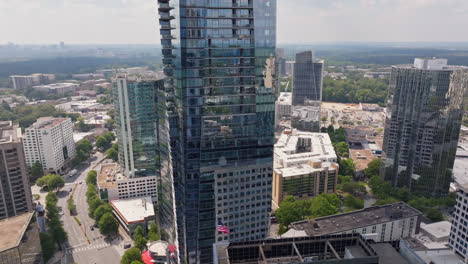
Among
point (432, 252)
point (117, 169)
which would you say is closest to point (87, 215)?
point (117, 169)

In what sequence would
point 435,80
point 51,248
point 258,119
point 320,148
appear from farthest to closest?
1. point 320,148
2. point 435,80
3. point 51,248
4. point 258,119

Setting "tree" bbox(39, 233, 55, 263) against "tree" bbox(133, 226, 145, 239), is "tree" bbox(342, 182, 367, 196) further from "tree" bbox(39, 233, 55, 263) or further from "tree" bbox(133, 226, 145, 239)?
"tree" bbox(39, 233, 55, 263)

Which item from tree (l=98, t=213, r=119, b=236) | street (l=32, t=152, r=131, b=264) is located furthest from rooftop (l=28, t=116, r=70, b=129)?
tree (l=98, t=213, r=119, b=236)

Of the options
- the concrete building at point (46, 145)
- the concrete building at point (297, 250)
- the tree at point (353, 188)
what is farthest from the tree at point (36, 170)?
the concrete building at point (297, 250)

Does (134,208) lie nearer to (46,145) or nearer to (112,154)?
(112,154)

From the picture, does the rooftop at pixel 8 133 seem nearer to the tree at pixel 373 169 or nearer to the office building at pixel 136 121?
the office building at pixel 136 121

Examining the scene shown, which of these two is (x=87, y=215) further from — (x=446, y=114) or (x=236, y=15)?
(x=446, y=114)

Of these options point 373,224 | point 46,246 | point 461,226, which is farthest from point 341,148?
point 46,246
